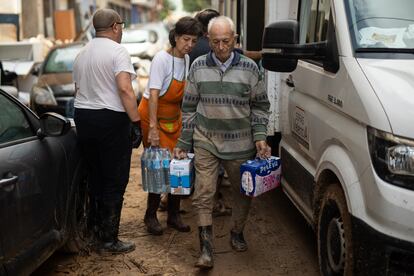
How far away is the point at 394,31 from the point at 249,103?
1.21 m

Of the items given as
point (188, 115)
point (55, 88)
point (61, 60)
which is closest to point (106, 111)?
point (188, 115)

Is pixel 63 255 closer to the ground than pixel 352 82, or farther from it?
closer to the ground

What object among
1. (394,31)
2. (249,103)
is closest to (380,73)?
(394,31)

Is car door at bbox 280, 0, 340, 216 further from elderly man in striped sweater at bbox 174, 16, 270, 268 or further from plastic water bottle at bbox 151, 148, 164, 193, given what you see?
plastic water bottle at bbox 151, 148, 164, 193

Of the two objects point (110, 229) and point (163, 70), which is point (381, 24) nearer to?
point (163, 70)

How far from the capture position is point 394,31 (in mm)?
3309

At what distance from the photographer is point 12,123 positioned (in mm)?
3555

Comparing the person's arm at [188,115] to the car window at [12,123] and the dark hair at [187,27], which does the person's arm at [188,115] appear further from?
the car window at [12,123]

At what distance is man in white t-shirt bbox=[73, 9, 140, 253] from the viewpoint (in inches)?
164

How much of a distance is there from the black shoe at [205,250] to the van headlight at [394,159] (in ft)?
5.66

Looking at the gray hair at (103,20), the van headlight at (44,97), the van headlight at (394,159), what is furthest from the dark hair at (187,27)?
the van headlight at (44,97)

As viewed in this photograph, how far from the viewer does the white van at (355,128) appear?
8.75ft

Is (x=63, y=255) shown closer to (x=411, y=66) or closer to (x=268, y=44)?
(x=268, y=44)

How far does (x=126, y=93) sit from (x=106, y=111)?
0.22 metres
